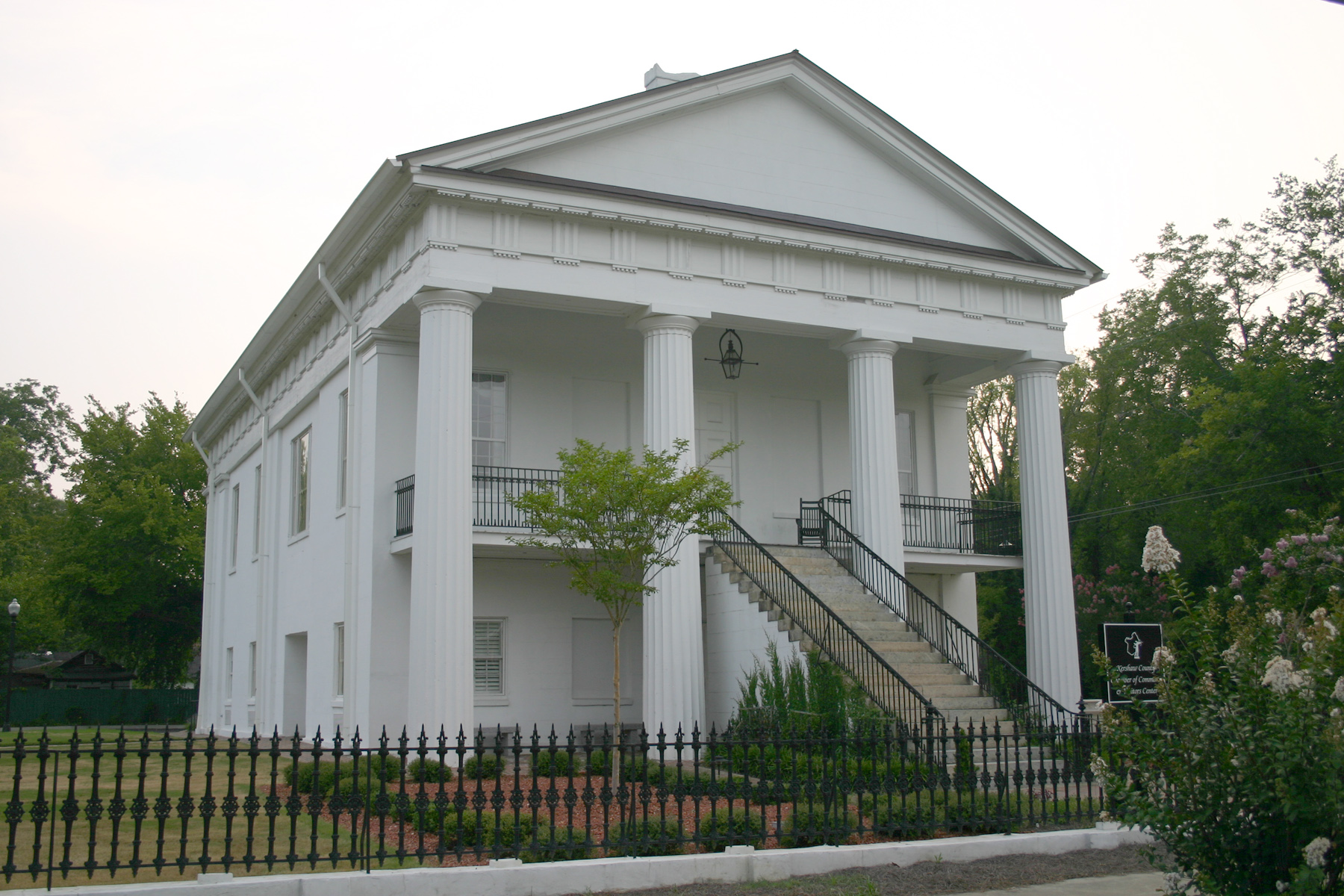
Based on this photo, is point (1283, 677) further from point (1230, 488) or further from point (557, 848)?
point (1230, 488)

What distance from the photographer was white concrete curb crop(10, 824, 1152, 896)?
8.03 metres

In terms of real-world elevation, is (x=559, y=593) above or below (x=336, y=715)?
above

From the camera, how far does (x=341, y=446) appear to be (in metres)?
21.5

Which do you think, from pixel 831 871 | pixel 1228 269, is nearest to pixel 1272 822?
pixel 831 871

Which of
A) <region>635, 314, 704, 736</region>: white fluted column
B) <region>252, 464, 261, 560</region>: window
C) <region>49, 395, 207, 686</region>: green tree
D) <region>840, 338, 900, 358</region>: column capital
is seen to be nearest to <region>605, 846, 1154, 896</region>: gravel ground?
<region>635, 314, 704, 736</region>: white fluted column

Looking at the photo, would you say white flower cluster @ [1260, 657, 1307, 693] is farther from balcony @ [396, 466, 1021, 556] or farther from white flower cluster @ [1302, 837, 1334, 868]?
balcony @ [396, 466, 1021, 556]

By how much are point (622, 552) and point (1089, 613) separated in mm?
26156

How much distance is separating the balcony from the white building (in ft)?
0.39

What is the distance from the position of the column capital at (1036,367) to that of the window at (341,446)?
1232 centimetres

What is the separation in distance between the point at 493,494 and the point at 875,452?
21.4ft

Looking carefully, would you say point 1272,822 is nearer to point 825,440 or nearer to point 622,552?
point 622,552

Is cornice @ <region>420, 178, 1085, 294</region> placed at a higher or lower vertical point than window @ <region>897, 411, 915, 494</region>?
higher

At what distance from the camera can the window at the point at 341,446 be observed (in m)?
21.2

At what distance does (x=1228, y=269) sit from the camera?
33.8 m
